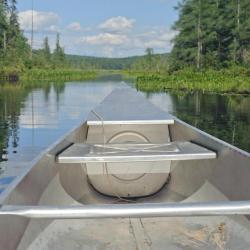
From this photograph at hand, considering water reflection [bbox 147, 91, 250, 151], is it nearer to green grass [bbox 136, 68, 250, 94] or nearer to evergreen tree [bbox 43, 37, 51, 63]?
green grass [bbox 136, 68, 250, 94]

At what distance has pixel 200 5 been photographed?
53.8 meters

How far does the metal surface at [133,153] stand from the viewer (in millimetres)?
3883

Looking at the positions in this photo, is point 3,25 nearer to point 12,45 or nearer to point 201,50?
point 12,45

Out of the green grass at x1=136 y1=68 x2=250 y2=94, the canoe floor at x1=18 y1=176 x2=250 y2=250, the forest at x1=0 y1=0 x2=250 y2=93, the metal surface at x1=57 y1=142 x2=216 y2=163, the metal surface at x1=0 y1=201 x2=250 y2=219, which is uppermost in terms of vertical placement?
the forest at x1=0 y1=0 x2=250 y2=93

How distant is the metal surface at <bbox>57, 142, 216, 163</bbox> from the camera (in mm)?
3883

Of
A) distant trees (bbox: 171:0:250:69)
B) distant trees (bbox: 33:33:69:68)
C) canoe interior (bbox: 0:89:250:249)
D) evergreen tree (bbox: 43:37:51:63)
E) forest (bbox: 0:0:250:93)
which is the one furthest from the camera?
evergreen tree (bbox: 43:37:51:63)

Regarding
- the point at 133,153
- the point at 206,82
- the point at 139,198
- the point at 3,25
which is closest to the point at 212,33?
the point at 206,82

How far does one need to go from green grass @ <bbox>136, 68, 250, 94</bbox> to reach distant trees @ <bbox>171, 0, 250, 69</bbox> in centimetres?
1076

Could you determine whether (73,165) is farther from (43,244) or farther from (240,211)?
(240,211)

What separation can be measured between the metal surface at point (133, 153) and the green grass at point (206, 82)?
2540cm

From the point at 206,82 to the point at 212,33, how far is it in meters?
18.8

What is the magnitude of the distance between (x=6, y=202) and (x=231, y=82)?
31409 mm

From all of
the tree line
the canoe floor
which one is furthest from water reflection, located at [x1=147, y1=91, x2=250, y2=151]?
the tree line

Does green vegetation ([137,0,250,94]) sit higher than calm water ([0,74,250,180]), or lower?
higher
